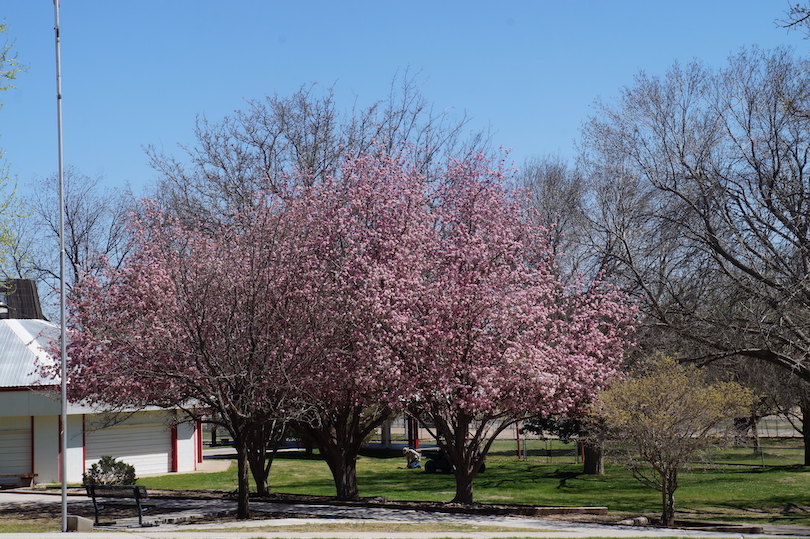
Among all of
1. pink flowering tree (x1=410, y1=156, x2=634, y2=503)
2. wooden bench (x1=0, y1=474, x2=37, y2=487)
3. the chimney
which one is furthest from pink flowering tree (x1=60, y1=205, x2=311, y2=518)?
the chimney

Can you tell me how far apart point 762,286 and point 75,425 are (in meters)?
26.0

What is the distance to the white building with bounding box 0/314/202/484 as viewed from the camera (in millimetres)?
33250

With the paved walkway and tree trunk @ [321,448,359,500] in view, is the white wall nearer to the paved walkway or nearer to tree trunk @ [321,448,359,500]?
the paved walkway

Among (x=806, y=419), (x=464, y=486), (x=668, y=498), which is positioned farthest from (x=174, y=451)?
(x=806, y=419)

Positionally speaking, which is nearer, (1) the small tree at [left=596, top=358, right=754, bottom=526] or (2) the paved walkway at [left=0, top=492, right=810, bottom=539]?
(2) the paved walkway at [left=0, top=492, right=810, bottom=539]

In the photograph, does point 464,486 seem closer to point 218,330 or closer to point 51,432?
point 218,330

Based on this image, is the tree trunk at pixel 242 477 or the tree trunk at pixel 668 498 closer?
the tree trunk at pixel 242 477

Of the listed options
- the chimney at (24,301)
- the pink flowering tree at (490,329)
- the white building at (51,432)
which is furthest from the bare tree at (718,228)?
the chimney at (24,301)

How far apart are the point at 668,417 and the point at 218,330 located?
962 centimetres

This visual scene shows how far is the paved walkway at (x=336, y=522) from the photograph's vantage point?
1484 cm

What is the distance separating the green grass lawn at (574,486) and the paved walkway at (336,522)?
528cm

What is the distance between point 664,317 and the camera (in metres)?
24.4

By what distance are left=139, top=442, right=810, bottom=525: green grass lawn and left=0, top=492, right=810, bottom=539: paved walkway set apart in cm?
528

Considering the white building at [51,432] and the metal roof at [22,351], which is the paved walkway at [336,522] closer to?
the white building at [51,432]
